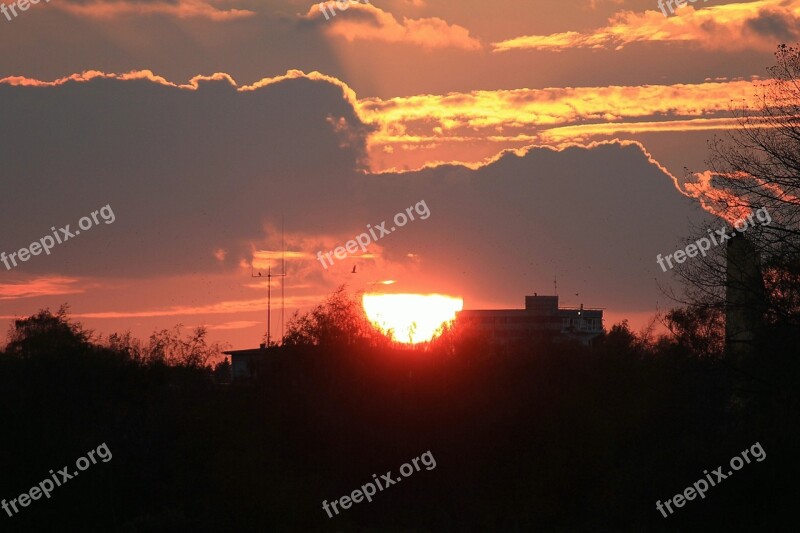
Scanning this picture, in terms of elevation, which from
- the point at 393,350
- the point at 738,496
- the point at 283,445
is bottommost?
the point at 738,496

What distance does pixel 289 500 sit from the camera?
42.8m

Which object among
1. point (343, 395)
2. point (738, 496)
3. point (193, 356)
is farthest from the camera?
point (193, 356)

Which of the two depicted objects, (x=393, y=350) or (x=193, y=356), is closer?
(x=393, y=350)

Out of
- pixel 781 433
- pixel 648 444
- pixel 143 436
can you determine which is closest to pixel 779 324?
pixel 781 433

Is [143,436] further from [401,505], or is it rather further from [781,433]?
[781,433]

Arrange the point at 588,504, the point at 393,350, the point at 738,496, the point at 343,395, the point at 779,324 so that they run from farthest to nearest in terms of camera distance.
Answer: the point at 393,350
the point at 343,395
the point at 588,504
the point at 779,324
the point at 738,496

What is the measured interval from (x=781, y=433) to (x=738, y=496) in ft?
6.58

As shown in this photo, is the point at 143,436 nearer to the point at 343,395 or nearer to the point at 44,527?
the point at 44,527

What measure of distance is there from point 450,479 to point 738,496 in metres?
20.9

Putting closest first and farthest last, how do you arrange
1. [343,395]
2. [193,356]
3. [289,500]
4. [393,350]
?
[289,500]
[343,395]
[393,350]
[193,356]

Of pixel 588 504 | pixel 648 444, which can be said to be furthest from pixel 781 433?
pixel 588 504

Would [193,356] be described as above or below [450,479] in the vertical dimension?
above

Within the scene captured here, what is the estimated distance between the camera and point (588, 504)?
48844mm

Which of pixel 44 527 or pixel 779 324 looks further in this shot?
pixel 44 527
